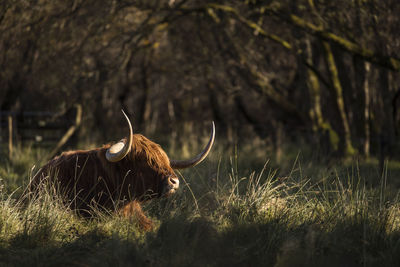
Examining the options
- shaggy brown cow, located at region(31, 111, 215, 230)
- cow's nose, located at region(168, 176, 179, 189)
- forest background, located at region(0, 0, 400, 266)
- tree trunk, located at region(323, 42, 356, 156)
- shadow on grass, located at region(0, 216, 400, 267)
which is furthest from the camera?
tree trunk, located at region(323, 42, 356, 156)

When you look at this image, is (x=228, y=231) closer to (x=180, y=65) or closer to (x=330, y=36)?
(x=330, y=36)

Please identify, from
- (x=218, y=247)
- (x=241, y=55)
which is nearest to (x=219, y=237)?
(x=218, y=247)

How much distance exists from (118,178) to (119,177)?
20 mm

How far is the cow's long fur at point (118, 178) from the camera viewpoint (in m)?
5.56

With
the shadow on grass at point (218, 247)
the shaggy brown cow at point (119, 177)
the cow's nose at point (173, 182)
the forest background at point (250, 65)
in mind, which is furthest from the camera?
the forest background at point (250, 65)

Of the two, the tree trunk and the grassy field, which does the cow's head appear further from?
the tree trunk

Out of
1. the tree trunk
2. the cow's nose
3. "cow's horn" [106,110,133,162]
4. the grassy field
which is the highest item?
"cow's horn" [106,110,133,162]

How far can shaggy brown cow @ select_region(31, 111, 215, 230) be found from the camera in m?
5.51

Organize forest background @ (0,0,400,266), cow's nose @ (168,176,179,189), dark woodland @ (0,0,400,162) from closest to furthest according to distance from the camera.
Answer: cow's nose @ (168,176,179,189)
forest background @ (0,0,400,266)
dark woodland @ (0,0,400,162)

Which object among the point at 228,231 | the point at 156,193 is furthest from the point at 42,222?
the point at 228,231

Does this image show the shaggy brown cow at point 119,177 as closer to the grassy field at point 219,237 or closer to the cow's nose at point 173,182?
the cow's nose at point 173,182

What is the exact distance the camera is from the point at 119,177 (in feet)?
18.8

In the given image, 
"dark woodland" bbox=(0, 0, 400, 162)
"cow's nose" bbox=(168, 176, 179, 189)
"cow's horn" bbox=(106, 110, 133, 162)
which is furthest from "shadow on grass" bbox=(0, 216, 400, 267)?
"dark woodland" bbox=(0, 0, 400, 162)

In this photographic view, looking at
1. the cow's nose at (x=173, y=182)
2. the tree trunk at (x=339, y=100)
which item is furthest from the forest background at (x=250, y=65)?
the cow's nose at (x=173, y=182)
